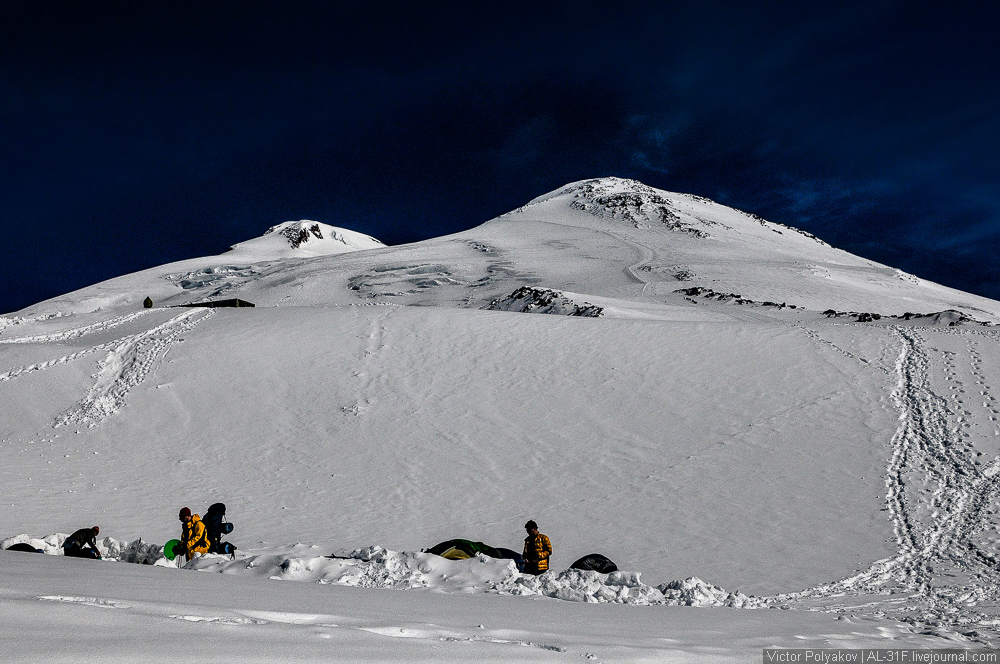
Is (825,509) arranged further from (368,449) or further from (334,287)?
(334,287)

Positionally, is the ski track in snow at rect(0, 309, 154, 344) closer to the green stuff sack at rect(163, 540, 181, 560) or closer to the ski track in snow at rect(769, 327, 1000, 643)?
the green stuff sack at rect(163, 540, 181, 560)

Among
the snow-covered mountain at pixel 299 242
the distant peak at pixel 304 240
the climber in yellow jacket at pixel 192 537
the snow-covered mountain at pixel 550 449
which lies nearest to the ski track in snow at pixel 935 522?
the snow-covered mountain at pixel 550 449

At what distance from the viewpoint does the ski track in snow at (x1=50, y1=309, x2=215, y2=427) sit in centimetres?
1775

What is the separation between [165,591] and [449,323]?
20009mm

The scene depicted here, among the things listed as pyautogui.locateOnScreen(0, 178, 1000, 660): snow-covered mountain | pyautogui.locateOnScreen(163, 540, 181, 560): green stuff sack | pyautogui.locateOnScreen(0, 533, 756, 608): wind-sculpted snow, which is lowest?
pyautogui.locateOnScreen(163, 540, 181, 560): green stuff sack

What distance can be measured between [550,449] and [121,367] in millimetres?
15247

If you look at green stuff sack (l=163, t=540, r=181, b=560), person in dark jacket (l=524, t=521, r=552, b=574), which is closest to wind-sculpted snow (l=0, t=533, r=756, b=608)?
person in dark jacket (l=524, t=521, r=552, b=574)

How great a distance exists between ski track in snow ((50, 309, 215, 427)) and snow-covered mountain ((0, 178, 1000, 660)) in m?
0.10

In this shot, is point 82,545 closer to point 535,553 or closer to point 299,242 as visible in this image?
point 535,553

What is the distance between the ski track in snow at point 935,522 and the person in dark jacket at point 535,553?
3.36 m

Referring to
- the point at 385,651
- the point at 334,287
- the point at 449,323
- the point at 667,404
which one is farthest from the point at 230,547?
the point at 334,287

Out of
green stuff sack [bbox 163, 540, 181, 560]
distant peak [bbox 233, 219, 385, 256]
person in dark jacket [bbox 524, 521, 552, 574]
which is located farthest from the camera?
distant peak [bbox 233, 219, 385, 256]

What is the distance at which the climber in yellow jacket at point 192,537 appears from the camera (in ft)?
30.0

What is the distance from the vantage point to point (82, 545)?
29.6ft
